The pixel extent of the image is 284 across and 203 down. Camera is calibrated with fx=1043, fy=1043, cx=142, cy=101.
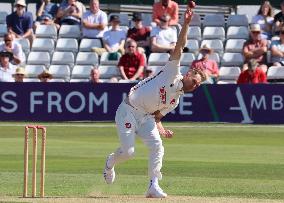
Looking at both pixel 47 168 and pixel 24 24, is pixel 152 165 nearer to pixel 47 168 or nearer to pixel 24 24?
pixel 47 168

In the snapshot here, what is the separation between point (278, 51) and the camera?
22547 mm

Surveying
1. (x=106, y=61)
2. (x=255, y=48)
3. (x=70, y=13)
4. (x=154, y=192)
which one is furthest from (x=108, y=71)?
(x=154, y=192)

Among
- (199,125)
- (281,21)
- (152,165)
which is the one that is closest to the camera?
(152,165)

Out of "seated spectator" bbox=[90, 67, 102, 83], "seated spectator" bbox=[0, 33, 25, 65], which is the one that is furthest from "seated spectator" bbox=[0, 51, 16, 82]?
"seated spectator" bbox=[90, 67, 102, 83]

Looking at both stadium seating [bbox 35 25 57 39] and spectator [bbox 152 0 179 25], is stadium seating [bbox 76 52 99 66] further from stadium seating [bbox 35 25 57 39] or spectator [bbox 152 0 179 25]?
spectator [bbox 152 0 179 25]

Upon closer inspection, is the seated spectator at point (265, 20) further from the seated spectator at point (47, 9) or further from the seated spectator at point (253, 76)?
the seated spectator at point (47, 9)

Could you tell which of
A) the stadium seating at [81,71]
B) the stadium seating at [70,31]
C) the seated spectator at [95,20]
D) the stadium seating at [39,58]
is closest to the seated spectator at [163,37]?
the seated spectator at [95,20]

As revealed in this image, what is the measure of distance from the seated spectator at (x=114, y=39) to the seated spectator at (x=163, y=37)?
2.41 feet

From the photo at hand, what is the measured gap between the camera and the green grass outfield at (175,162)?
11.5 m

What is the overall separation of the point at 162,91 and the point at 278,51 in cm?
1262

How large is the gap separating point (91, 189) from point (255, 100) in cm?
1095

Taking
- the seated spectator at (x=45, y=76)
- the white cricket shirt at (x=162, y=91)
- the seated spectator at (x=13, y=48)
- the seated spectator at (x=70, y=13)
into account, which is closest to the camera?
the white cricket shirt at (x=162, y=91)

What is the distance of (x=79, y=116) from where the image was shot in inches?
889

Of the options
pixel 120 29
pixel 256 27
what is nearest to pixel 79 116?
pixel 120 29
